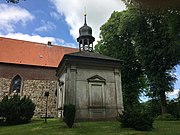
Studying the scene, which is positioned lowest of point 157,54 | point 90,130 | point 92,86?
point 90,130

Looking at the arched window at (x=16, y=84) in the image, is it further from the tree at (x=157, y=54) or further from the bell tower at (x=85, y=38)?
the tree at (x=157, y=54)

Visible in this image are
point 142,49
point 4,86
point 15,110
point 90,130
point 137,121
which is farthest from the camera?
point 4,86

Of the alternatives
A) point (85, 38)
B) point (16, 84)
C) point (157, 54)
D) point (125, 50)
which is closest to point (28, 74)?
point (16, 84)

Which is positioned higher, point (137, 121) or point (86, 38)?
point (86, 38)

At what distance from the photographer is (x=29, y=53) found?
2528cm

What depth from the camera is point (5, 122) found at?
14.7m

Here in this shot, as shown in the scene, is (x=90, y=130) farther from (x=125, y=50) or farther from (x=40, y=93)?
(x=125, y=50)

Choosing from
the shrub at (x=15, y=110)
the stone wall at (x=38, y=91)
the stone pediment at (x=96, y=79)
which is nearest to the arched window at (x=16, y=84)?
the stone wall at (x=38, y=91)

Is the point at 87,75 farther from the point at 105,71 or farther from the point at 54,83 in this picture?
the point at 54,83

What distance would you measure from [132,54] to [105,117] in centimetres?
1212

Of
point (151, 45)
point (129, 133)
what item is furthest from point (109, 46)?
point (129, 133)

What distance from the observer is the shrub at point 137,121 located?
9219 millimetres

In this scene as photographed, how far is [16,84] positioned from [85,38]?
423 inches

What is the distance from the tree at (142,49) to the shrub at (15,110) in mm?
12284
